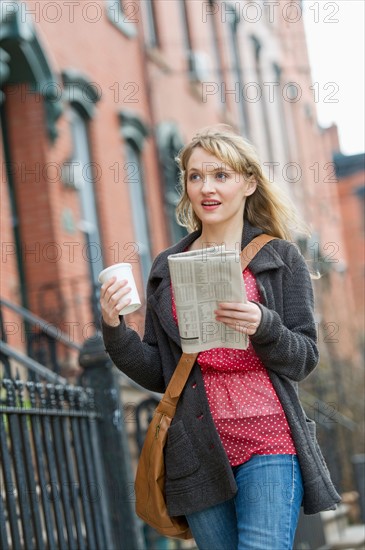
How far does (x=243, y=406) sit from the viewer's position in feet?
13.2

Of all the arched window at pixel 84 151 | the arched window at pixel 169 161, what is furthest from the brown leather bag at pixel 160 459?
the arched window at pixel 169 161

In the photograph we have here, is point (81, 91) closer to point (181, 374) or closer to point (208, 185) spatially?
point (208, 185)

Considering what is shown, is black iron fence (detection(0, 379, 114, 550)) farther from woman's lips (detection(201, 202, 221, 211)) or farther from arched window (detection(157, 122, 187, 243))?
arched window (detection(157, 122, 187, 243))

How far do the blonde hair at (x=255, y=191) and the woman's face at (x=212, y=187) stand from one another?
3 centimetres

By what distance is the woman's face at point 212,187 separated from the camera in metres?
4.17

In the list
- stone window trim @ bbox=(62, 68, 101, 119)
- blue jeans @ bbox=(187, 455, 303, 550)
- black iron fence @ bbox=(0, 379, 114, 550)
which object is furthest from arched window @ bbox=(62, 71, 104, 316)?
blue jeans @ bbox=(187, 455, 303, 550)

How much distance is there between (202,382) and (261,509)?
479 mm

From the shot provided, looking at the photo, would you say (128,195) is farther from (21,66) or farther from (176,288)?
(176,288)

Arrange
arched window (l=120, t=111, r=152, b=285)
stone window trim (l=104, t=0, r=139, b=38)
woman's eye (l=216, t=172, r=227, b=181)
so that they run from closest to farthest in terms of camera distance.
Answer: woman's eye (l=216, t=172, r=227, b=181) < stone window trim (l=104, t=0, r=139, b=38) < arched window (l=120, t=111, r=152, b=285)

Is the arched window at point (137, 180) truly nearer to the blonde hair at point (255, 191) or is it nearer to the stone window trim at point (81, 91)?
the stone window trim at point (81, 91)

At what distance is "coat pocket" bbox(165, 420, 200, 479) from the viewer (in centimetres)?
405

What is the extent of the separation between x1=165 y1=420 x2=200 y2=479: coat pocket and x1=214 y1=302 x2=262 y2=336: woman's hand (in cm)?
51

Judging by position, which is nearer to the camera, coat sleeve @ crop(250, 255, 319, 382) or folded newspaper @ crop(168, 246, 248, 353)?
folded newspaper @ crop(168, 246, 248, 353)

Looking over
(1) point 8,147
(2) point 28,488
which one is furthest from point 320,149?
(2) point 28,488
